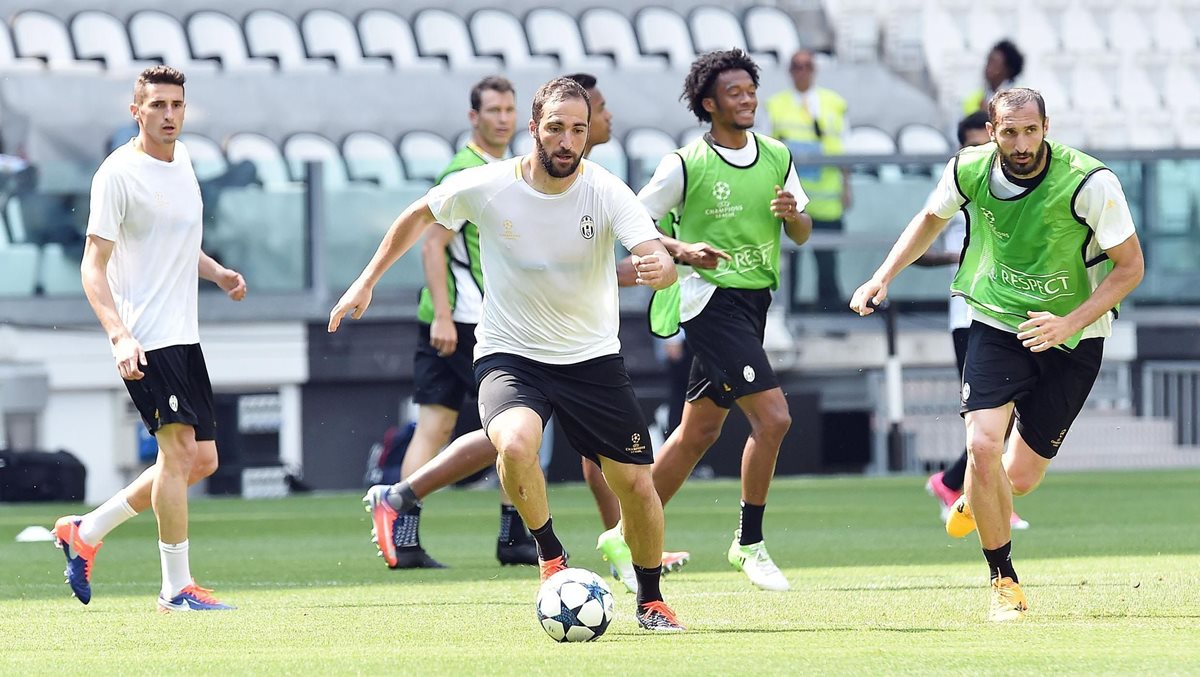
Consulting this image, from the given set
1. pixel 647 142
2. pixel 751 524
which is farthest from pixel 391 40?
pixel 751 524

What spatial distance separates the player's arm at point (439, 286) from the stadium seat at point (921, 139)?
15.1m

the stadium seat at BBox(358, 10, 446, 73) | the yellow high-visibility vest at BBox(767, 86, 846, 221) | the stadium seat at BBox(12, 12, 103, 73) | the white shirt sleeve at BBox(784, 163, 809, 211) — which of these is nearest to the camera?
the white shirt sleeve at BBox(784, 163, 809, 211)

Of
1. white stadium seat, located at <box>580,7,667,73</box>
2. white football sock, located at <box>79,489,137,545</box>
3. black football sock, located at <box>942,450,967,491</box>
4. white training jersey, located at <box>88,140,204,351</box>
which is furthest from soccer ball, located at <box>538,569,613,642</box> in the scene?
white stadium seat, located at <box>580,7,667,73</box>

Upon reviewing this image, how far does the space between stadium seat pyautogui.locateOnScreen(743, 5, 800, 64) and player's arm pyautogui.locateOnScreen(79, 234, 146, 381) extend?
65.6 feet

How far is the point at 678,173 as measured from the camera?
8.29 metres

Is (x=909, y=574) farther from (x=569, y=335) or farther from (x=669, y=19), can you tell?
(x=669, y=19)

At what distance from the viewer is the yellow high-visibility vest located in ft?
57.9

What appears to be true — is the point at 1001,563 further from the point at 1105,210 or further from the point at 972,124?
the point at 972,124

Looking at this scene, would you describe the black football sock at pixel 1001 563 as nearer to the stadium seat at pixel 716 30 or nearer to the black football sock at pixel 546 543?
the black football sock at pixel 546 543

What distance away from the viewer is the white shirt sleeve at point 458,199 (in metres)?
6.77

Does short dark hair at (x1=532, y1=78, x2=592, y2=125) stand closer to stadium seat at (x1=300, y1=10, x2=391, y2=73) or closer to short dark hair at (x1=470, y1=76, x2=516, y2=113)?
short dark hair at (x1=470, y1=76, x2=516, y2=113)

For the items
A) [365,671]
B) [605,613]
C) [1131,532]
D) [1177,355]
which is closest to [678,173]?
[605,613]

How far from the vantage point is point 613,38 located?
26.9 m

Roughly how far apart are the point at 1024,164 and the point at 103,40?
66.3 ft
